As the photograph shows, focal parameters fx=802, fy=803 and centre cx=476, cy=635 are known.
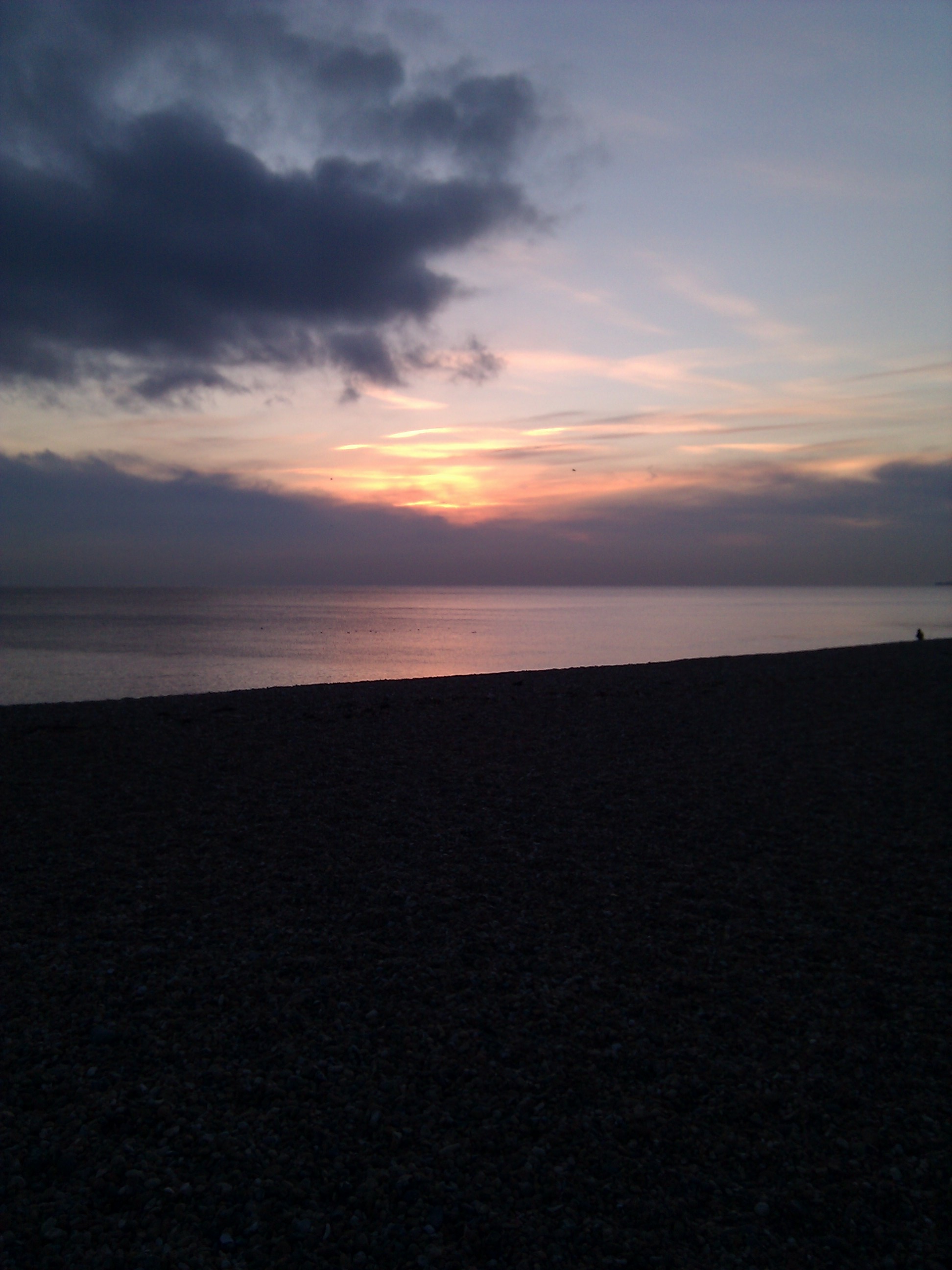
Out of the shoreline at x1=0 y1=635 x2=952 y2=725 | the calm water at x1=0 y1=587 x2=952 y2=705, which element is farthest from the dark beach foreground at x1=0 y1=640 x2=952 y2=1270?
the calm water at x1=0 y1=587 x2=952 y2=705

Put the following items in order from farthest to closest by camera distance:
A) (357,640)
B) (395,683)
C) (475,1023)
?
(357,640) → (395,683) → (475,1023)

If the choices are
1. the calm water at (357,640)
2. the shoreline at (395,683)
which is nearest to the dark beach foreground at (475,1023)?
the shoreline at (395,683)

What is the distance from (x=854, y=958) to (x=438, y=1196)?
3.45 metres

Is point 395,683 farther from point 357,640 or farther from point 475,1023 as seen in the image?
point 357,640

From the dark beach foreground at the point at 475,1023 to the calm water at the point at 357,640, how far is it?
17635mm

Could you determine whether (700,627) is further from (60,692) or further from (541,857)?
(541,857)

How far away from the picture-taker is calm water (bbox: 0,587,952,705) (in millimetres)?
30422

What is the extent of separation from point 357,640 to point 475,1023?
163 ft

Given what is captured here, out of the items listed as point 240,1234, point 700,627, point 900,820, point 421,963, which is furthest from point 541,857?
point 700,627

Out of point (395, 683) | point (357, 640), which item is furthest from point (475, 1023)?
point (357, 640)

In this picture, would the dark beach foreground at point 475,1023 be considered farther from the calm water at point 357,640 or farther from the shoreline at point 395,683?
the calm water at point 357,640

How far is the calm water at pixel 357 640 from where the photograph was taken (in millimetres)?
30422

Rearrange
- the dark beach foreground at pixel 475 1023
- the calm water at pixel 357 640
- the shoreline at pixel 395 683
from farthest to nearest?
1. the calm water at pixel 357 640
2. the shoreline at pixel 395 683
3. the dark beach foreground at pixel 475 1023

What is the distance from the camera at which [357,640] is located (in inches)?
2109
